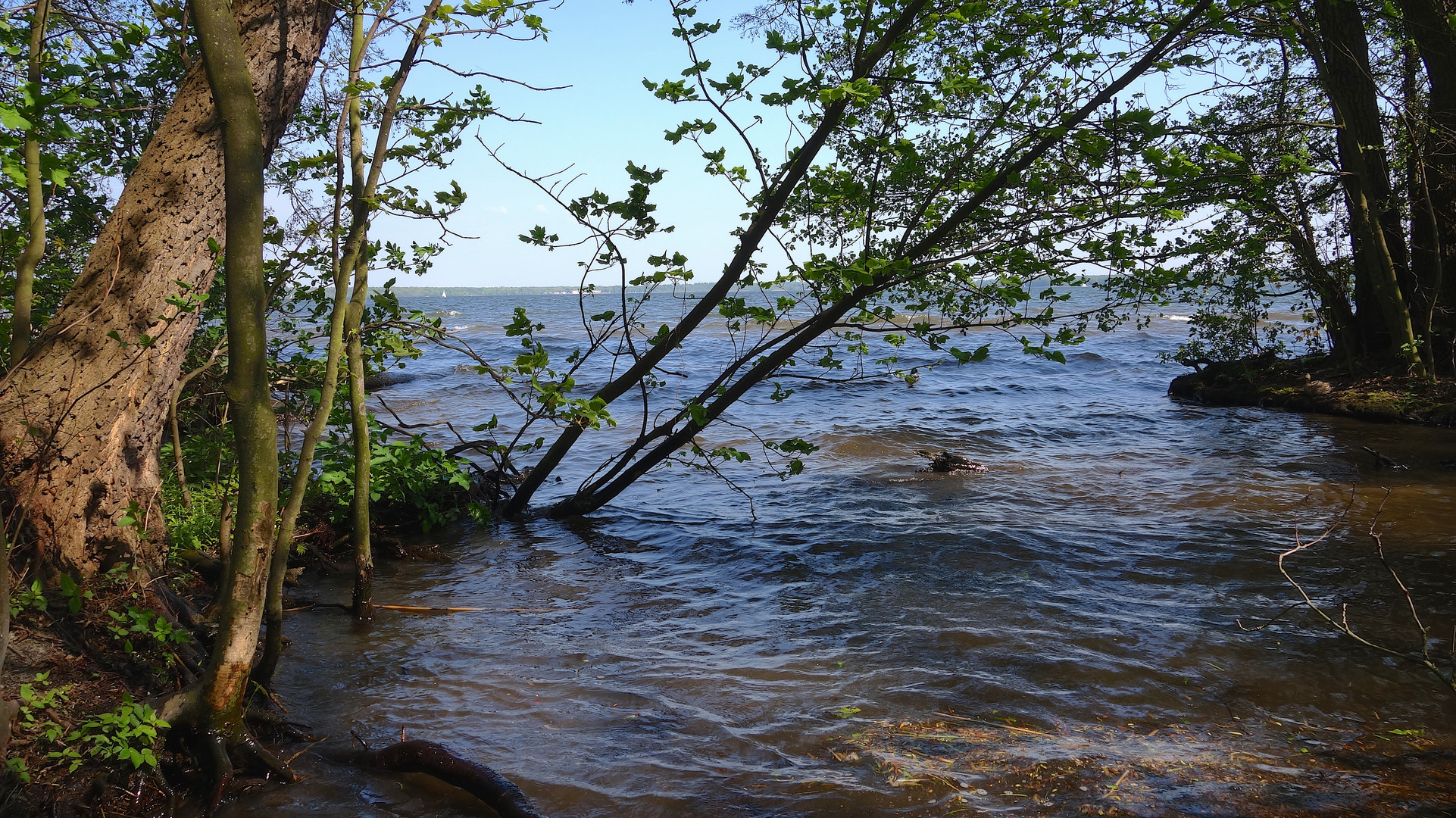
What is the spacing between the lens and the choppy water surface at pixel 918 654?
3.51 metres

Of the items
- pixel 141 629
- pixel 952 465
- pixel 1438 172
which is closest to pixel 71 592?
pixel 141 629

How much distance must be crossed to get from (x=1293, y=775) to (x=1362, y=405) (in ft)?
36.8

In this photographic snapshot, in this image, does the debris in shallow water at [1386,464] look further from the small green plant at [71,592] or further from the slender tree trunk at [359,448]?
the small green plant at [71,592]

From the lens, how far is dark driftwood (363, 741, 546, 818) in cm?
325

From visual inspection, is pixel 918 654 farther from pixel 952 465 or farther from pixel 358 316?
pixel 952 465

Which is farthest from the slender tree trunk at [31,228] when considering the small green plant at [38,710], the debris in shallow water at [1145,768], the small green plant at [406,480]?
the debris in shallow water at [1145,768]

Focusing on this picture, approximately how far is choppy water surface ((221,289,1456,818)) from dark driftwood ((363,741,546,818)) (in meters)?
0.07

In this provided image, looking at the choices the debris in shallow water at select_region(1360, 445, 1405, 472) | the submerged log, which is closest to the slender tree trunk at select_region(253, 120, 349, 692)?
the submerged log

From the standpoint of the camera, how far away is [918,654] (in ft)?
16.2

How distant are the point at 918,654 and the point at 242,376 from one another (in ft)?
12.7

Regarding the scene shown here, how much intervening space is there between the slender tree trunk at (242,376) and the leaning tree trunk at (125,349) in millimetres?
842

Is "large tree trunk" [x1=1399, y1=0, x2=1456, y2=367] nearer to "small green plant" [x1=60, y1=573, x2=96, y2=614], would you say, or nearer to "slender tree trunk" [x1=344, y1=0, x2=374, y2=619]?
"slender tree trunk" [x1=344, y1=0, x2=374, y2=619]

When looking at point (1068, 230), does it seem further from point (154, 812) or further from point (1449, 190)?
point (1449, 190)

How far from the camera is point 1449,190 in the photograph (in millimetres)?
11641
